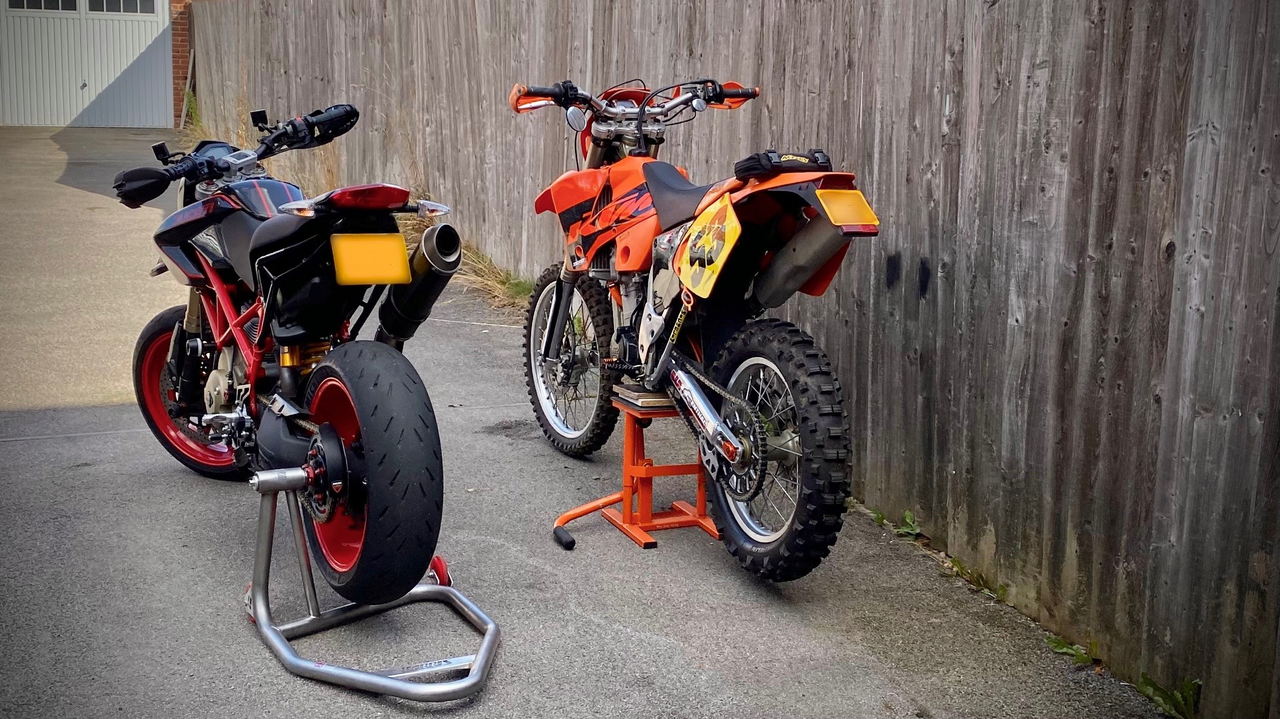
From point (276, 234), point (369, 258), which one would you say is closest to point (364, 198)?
point (369, 258)

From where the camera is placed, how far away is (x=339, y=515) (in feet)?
11.9

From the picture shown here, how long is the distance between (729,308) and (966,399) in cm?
86

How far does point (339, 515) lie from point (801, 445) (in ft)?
4.60

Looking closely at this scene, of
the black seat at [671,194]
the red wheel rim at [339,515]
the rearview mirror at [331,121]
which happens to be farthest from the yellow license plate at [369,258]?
the black seat at [671,194]

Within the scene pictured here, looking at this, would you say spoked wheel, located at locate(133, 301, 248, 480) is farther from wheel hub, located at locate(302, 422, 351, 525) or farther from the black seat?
the black seat

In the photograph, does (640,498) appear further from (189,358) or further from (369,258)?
(189,358)

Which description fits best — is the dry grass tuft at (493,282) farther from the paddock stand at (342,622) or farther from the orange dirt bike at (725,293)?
the paddock stand at (342,622)

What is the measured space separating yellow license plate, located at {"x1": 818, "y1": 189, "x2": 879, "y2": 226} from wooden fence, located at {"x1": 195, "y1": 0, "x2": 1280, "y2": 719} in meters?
0.51

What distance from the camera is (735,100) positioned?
4.81 meters

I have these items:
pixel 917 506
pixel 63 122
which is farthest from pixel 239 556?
pixel 63 122

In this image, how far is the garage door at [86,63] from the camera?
813 inches

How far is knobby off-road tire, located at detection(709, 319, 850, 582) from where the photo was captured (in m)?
3.55

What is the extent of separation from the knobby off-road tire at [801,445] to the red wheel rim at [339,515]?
1224mm

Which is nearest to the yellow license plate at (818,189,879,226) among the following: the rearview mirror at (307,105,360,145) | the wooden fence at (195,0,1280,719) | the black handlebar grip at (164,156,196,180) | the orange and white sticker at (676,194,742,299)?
the orange and white sticker at (676,194,742,299)
